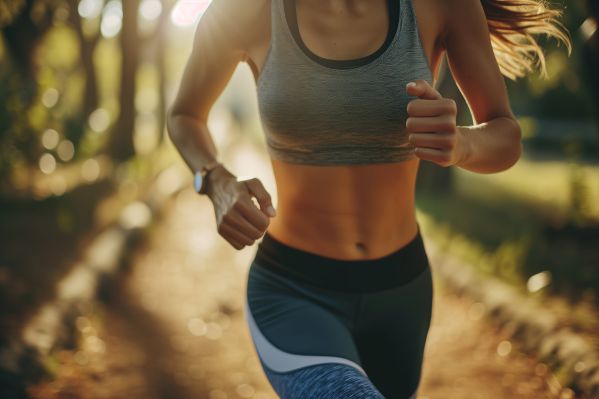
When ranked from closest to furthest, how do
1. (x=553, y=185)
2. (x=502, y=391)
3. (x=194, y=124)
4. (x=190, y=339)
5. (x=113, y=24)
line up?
(x=194, y=124), (x=502, y=391), (x=190, y=339), (x=553, y=185), (x=113, y=24)

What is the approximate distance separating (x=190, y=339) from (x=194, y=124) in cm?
363

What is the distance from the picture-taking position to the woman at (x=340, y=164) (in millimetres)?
1741

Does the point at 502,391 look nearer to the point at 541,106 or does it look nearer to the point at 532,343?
the point at 532,343

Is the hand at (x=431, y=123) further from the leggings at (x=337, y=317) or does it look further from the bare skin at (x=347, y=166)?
the leggings at (x=337, y=317)

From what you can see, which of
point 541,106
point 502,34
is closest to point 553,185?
point 502,34

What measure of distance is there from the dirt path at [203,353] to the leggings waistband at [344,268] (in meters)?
2.46

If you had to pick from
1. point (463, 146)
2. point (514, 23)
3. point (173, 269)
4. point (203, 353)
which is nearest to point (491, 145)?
point (463, 146)

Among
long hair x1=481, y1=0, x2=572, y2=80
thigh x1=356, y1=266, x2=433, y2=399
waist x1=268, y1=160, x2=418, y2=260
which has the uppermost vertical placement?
long hair x1=481, y1=0, x2=572, y2=80

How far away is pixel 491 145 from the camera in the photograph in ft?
5.81

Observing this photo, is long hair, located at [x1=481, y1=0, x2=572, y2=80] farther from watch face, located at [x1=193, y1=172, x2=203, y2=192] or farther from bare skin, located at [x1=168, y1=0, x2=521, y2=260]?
watch face, located at [x1=193, y1=172, x2=203, y2=192]

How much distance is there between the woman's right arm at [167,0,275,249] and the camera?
1683 millimetres

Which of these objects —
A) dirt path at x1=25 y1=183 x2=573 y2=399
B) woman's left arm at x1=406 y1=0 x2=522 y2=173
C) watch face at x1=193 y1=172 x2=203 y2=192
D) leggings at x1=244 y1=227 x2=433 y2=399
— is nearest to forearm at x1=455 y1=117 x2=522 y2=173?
woman's left arm at x1=406 y1=0 x2=522 y2=173

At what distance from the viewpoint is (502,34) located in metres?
2.21

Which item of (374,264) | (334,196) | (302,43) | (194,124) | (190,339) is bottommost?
(190,339)
